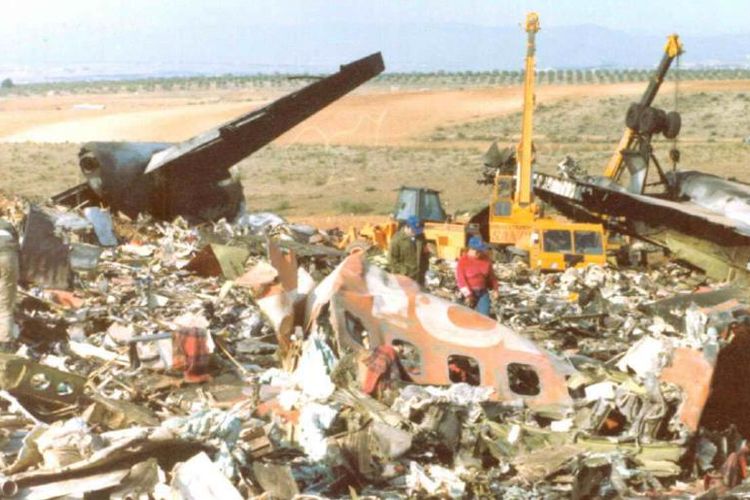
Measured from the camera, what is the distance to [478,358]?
30.8ft

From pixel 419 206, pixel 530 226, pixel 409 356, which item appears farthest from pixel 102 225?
pixel 409 356

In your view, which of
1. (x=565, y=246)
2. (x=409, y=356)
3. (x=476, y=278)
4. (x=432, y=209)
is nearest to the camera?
(x=409, y=356)

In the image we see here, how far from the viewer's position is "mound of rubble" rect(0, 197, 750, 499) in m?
7.25

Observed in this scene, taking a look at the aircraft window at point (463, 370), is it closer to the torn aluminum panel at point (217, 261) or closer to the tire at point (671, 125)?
the torn aluminum panel at point (217, 261)

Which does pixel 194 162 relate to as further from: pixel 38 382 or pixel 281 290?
pixel 38 382

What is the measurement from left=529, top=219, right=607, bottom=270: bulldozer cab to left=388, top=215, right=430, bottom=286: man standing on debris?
5.10 metres

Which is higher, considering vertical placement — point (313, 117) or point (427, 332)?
point (427, 332)

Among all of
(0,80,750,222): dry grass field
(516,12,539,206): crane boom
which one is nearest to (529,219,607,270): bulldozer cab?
(516,12,539,206): crane boom

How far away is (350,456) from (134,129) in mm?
58941

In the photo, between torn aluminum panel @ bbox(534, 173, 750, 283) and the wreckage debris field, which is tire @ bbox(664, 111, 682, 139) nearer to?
torn aluminum panel @ bbox(534, 173, 750, 283)

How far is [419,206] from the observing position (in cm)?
1975

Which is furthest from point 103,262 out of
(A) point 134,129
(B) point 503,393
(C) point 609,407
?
(A) point 134,129

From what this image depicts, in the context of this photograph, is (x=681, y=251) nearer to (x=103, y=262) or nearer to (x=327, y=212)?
(x=103, y=262)

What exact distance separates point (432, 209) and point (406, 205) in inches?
20.6
